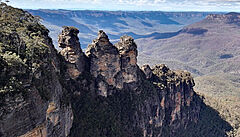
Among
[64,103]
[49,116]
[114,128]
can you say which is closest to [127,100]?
[114,128]

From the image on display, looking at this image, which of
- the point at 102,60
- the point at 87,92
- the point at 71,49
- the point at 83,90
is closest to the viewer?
the point at 71,49

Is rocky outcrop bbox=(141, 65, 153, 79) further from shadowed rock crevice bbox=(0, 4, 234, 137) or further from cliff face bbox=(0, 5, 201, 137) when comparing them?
shadowed rock crevice bbox=(0, 4, 234, 137)

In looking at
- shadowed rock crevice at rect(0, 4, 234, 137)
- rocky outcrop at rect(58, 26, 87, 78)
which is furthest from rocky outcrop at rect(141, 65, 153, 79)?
rocky outcrop at rect(58, 26, 87, 78)

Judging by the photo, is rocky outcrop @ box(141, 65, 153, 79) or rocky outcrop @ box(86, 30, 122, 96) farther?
rocky outcrop @ box(141, 65, 153, 79)

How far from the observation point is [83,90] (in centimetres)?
5100

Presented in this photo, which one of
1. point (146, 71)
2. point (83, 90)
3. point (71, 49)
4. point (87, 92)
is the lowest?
point (87, 92)

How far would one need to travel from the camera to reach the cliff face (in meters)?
26.0

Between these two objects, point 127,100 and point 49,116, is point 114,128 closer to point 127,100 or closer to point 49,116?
point 127,100

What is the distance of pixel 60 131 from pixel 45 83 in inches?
373

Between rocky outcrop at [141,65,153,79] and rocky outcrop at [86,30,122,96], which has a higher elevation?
rocky outcrop at [86,30,122,96]

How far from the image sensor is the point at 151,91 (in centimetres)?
6906

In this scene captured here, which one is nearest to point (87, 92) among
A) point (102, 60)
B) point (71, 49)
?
point (102, 60)

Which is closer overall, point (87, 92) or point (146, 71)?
point (87, 92)

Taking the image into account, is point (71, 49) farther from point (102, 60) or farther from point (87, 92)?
point (87, 92)
